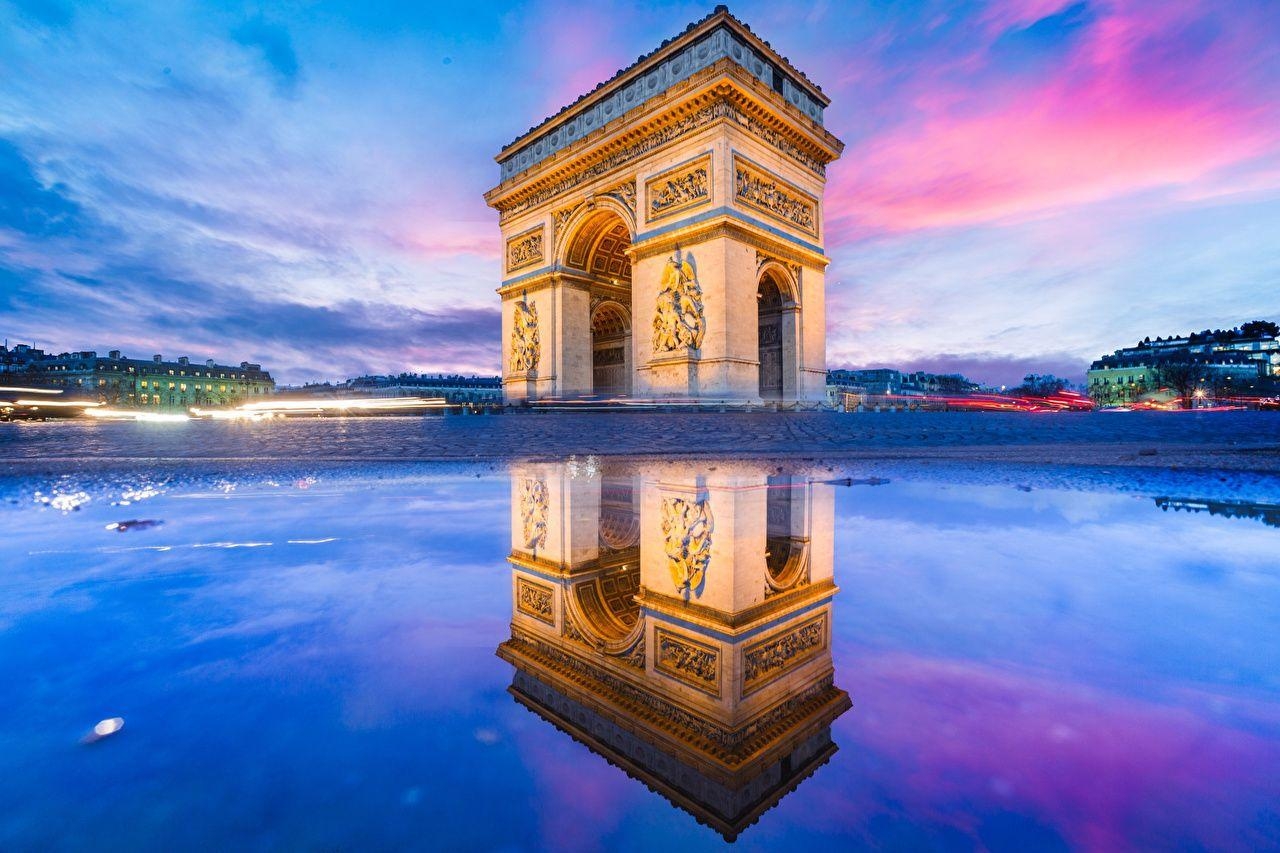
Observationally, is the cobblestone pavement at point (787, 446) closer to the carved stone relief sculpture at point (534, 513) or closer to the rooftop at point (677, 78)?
the carved stone relief sculpture at point (534, 513)

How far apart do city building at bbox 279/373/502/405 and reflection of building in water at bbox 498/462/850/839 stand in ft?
205

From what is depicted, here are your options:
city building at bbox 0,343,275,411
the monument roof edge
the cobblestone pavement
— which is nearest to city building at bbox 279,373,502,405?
city building at bbox 0,343,275,411

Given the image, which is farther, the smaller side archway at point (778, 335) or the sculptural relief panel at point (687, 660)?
the smaller side archway at point (778, 335)

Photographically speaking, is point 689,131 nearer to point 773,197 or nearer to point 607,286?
point 773,197

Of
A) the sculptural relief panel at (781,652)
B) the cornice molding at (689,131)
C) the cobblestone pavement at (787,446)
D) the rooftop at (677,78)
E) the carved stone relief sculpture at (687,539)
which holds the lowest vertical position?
the sculptural relief panel at (781,652)

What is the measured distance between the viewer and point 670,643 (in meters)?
1.22

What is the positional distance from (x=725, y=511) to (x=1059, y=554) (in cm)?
111

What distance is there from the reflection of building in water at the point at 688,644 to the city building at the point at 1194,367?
59297 millimetres

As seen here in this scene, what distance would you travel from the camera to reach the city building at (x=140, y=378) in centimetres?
6006

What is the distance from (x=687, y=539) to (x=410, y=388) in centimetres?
6792

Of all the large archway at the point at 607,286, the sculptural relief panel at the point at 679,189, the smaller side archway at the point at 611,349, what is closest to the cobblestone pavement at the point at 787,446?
the sculptural relief panel at the point at 679,189

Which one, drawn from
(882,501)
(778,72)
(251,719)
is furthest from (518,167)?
(251,719)

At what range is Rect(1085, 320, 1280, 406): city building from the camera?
2077 inches

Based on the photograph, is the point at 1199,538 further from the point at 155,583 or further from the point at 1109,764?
the point at 155,583
